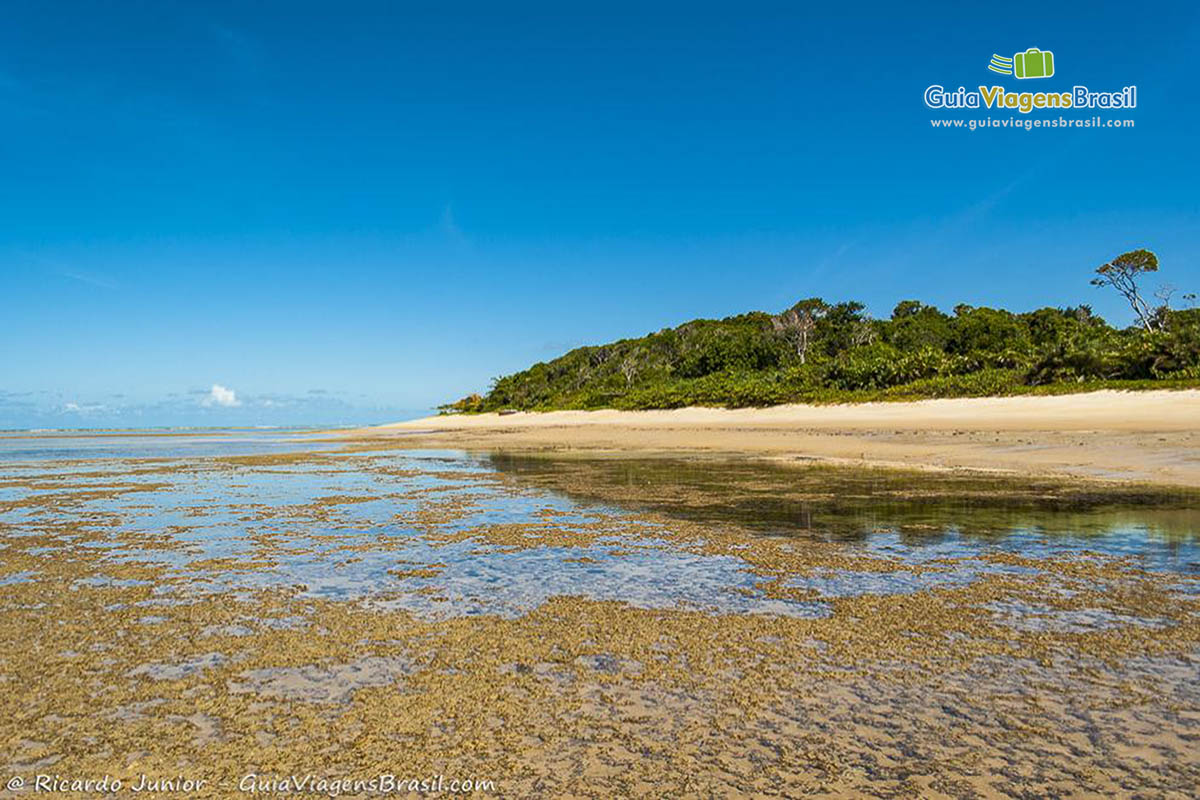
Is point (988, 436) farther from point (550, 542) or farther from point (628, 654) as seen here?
point (628, 654)

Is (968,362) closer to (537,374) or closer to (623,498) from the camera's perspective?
(623,498)

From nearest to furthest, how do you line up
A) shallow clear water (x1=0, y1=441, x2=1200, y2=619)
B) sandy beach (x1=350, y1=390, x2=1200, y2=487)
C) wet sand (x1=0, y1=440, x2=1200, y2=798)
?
wet sand (x1=0, y1=440, x2=1200, y2=798) < shallow clear water (x1=0, y1=441, x2=1200, y2=619) < sandy beach (x1=350, y1=390, x2=1200, y2=487)

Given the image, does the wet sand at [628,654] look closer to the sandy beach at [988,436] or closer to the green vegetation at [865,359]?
the sandy beach at [988,436]

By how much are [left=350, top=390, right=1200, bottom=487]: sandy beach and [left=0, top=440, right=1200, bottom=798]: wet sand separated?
6582 millimetres

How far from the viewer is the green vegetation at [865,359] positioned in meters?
32.7

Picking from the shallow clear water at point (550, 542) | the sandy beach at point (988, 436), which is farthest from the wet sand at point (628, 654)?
the sandy beach at point (988, 436)

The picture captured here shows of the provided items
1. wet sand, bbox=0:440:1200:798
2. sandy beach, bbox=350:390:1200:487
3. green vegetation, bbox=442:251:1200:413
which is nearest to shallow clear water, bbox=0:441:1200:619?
wet sand, bbox=0:440:1200:798

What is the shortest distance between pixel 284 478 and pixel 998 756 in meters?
16.7

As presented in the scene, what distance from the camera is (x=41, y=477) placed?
18.2 metres

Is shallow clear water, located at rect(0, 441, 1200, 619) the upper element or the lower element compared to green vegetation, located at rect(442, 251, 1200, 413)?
lower

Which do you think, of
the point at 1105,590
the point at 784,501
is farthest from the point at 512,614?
the point at 784,501

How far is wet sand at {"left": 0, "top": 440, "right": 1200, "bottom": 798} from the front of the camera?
3.04 meters

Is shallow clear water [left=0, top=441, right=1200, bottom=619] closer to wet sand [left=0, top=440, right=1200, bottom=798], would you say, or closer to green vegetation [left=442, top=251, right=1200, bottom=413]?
wet sand [left=0, top=440, right=1200, bottom=798]

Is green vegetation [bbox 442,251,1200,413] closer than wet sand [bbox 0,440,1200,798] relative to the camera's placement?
No
